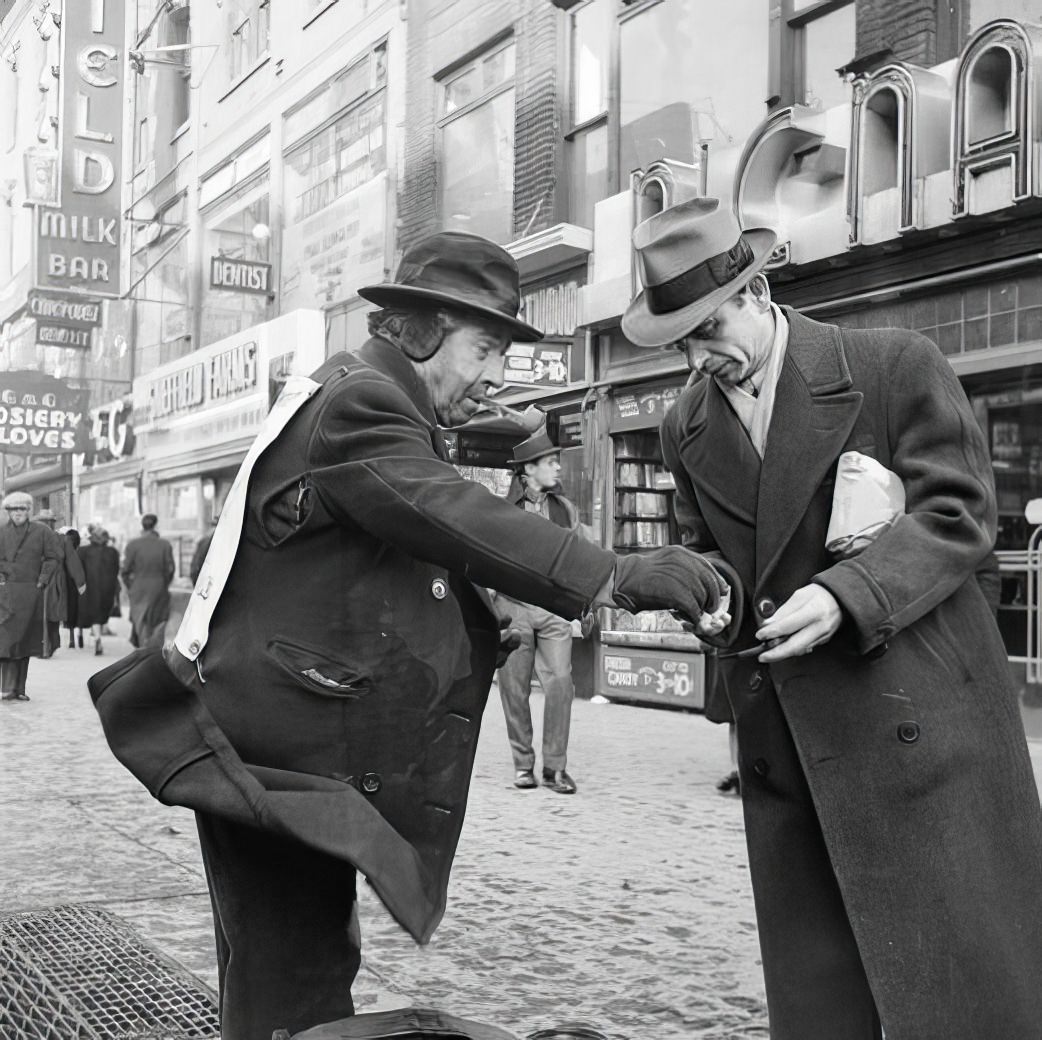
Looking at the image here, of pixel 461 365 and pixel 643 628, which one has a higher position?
pixel 461 365

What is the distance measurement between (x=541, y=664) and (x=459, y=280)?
5.74m

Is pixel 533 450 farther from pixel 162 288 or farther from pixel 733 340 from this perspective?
pixel 162 288

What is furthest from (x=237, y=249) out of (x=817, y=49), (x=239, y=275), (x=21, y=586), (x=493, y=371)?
(x=493, y=371)

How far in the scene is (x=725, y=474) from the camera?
8.37 feet

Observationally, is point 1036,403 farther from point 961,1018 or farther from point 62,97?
point 62,97

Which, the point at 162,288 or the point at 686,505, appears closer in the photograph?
the point at 686,505

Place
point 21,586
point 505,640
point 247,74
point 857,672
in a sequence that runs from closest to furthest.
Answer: point 857,672, point 505,640, point 21,586, point 247,74

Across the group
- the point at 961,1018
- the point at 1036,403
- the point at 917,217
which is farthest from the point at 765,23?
the point at 961,1018

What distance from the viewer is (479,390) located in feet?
8.86

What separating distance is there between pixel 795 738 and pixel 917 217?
8122 mm

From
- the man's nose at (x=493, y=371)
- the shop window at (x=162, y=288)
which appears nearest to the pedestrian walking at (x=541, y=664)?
the man's nose at (x=493, y=371)

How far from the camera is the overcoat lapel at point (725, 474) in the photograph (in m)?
2.52

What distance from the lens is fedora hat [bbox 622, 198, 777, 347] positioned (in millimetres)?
2428

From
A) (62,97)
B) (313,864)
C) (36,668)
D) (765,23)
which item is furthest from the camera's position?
(62,97)
